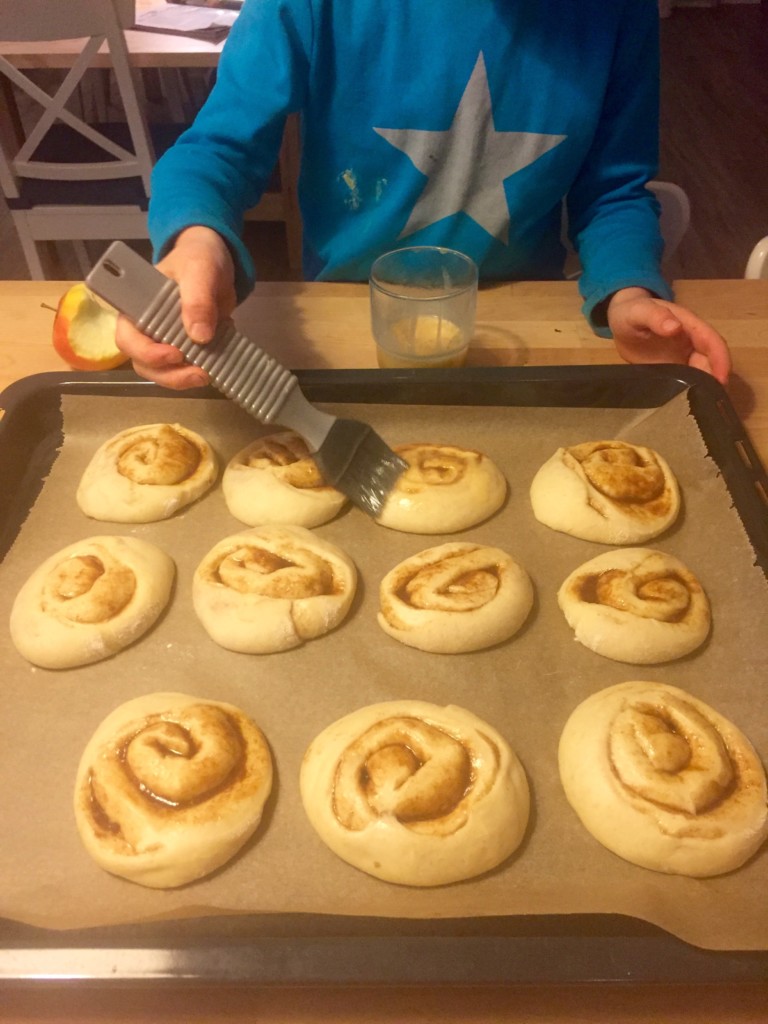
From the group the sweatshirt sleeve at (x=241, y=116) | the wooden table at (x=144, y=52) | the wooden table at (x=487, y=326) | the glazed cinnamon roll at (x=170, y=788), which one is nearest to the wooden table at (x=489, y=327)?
the wooden table at (x=487, y=326)

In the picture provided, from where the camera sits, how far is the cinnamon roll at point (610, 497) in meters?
1.18

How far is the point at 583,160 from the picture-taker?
154cm

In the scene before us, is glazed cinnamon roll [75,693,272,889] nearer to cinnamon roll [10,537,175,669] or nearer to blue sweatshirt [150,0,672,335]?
cinnamon roll [10,537,175,669]

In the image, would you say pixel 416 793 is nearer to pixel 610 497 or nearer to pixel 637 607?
pixel 637 607

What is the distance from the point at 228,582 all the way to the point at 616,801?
1.95ft

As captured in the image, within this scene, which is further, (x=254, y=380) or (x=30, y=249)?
(x=30, y=249)

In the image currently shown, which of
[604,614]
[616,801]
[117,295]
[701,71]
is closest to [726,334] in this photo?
[604,614]

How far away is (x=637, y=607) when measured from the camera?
105 cm

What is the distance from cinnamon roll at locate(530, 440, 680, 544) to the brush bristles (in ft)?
0.81

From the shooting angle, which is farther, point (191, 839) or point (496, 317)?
point (496, 317)

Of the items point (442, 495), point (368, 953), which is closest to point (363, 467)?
point (442, 495)

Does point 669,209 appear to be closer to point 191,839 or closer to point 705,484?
point 705,484

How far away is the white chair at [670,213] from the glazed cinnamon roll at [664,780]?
122 centimetres

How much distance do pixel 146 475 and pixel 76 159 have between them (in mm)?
2284
